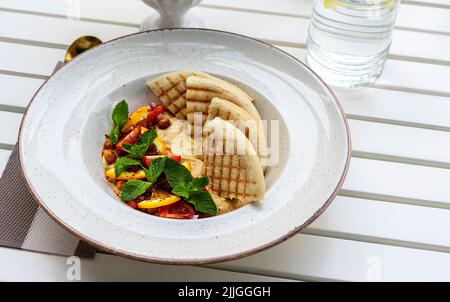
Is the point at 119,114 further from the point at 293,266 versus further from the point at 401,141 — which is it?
the point at 401,141

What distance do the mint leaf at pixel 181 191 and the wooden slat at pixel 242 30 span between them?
30.5 inches

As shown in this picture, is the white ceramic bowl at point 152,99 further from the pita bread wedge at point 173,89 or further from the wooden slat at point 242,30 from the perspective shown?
the wooden slat at point 242,30

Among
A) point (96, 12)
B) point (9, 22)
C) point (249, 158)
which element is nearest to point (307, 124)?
point (249, 158)

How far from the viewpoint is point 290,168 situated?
1.36m

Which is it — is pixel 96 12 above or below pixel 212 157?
above

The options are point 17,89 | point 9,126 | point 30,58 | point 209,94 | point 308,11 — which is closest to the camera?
point 209,94

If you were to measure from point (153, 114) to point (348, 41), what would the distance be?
2.13 ft

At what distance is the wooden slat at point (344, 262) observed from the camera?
1.32 metres

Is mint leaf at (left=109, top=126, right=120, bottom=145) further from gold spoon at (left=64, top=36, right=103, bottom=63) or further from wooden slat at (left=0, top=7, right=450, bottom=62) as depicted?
wooden slat at (left=0, top=7, right=450, bottom=62)

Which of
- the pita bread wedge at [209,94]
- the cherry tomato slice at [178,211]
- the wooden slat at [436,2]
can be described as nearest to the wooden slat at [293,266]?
the cherry tomato slice at [178,211]

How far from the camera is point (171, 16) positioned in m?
1.82

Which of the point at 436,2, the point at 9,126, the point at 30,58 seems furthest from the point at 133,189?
the point at 436,2
